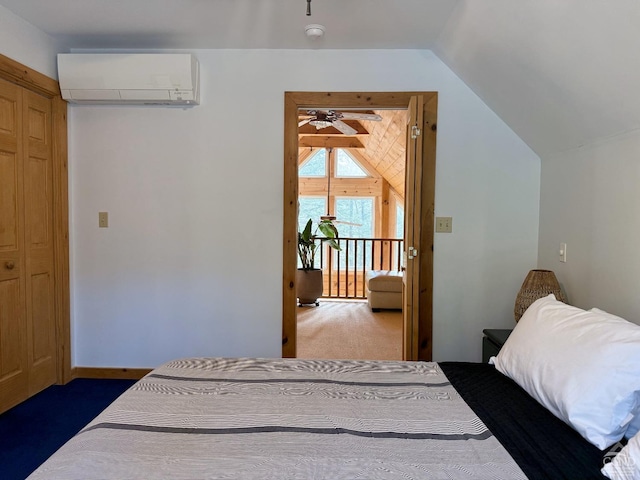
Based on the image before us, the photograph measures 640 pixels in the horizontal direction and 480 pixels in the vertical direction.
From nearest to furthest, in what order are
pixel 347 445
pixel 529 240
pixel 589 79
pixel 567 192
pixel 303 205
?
pixel 347 445 < pixel 589 79 < pixel 567 192 < pixel 529 240 < pixel 303 205

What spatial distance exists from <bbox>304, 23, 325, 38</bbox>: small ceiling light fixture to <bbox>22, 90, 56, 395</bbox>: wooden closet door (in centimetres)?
187

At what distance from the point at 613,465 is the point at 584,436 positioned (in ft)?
0.58

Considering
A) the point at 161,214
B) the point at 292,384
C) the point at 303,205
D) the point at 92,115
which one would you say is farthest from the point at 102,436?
the point at 303,205

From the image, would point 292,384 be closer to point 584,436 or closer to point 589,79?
point 584,436

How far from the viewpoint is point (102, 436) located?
1.16m

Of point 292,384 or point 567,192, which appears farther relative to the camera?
point 567,192

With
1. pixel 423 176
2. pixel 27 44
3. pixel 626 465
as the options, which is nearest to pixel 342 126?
pixel 423 176

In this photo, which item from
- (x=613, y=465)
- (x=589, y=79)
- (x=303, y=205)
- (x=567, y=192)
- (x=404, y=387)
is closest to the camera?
(x=613, y=465)

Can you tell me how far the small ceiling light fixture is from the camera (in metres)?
2.45

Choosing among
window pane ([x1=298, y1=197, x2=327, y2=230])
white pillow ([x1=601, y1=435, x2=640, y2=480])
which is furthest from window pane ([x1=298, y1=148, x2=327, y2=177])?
white pillow ([x1=601, y1=435, x2=640, y2=480])

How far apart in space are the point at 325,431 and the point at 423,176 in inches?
81.8

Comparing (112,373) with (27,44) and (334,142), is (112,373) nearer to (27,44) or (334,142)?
(27,44)

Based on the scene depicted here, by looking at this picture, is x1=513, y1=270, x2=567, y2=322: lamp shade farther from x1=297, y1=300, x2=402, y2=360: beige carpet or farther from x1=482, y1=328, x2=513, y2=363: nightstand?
x1=297, y1=300, x2=402, y2=360: beige carpet

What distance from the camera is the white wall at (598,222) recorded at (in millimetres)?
1879
